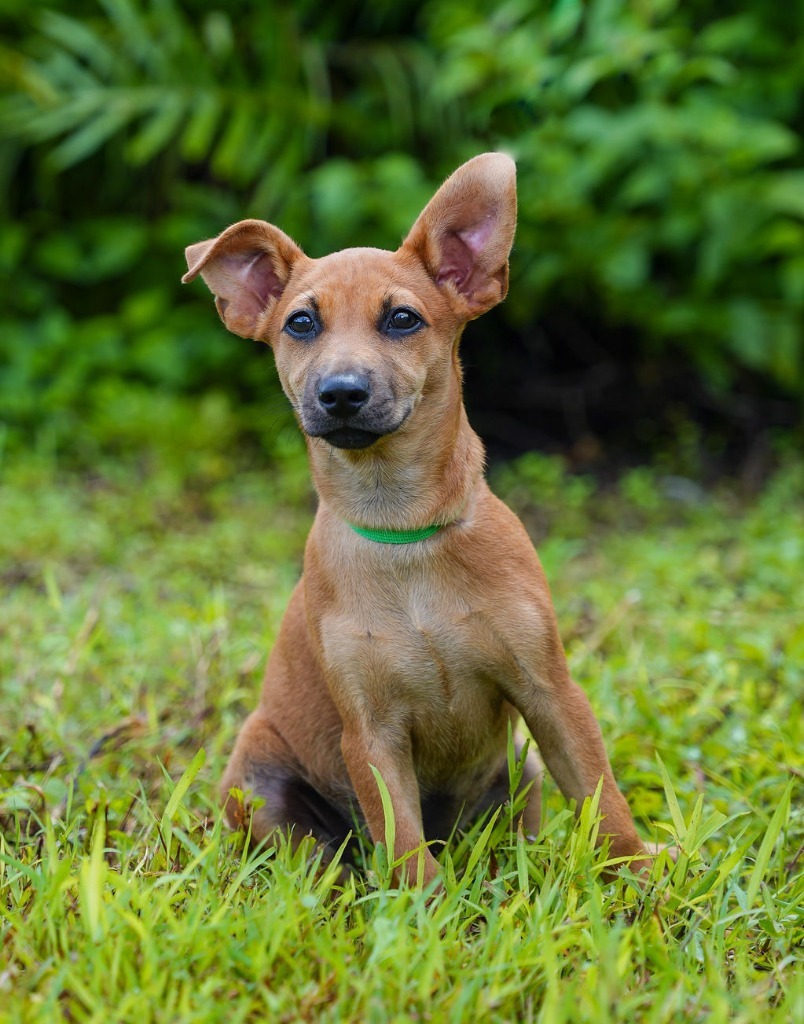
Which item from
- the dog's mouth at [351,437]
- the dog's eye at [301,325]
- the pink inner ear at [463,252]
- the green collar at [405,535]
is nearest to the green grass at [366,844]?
the green collar at [405,535]

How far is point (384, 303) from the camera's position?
306 centimetres

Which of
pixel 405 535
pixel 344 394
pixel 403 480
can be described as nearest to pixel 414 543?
pixel 405 535

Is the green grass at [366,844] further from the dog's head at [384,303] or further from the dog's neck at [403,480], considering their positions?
the dog's head at [384,303]

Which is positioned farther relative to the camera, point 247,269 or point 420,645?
point 247,269

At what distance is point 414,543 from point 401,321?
555 millimetres

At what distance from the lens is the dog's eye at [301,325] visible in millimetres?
3137

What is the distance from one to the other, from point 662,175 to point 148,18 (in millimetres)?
3357

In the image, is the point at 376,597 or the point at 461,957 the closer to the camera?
the point at 461,957

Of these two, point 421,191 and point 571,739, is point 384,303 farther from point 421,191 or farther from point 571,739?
point 421,191

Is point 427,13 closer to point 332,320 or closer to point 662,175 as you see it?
point 662,175

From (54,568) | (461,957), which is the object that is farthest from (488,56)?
(461,957)

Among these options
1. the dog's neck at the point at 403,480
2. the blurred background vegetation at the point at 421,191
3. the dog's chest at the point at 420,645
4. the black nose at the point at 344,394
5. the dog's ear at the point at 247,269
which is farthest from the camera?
the blurred background vegetation at the point at 421,191

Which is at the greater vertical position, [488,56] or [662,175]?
[488,56]

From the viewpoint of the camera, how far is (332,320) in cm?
308
